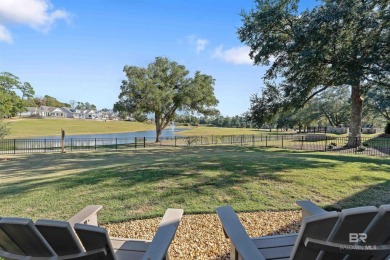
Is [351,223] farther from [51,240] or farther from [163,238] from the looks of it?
[51,240]

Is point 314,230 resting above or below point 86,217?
above

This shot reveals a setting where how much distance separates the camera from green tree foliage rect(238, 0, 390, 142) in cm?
1039

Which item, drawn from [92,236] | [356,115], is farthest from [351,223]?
[356,115]

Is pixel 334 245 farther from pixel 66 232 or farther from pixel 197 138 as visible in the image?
pixel 197 138

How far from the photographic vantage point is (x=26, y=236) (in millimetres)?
1355

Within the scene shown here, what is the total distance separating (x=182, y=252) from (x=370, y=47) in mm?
11184

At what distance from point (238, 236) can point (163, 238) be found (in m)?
0.55

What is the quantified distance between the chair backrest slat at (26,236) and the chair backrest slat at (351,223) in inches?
58.6

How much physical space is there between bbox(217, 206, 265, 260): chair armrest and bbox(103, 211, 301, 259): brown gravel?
0.86m

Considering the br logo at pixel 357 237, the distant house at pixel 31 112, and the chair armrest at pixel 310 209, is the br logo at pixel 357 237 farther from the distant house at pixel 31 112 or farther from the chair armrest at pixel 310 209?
the distant house at pixel 31 112

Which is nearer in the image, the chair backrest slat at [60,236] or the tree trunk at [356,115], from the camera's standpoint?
the chair backrest slat at [60,236]

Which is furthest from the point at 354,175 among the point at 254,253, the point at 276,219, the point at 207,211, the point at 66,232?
the point at 66,232

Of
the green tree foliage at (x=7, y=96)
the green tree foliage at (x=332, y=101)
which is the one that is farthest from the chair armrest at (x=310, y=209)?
the green tree foliage at (x=332, y=101)

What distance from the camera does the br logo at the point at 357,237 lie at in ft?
4.50
